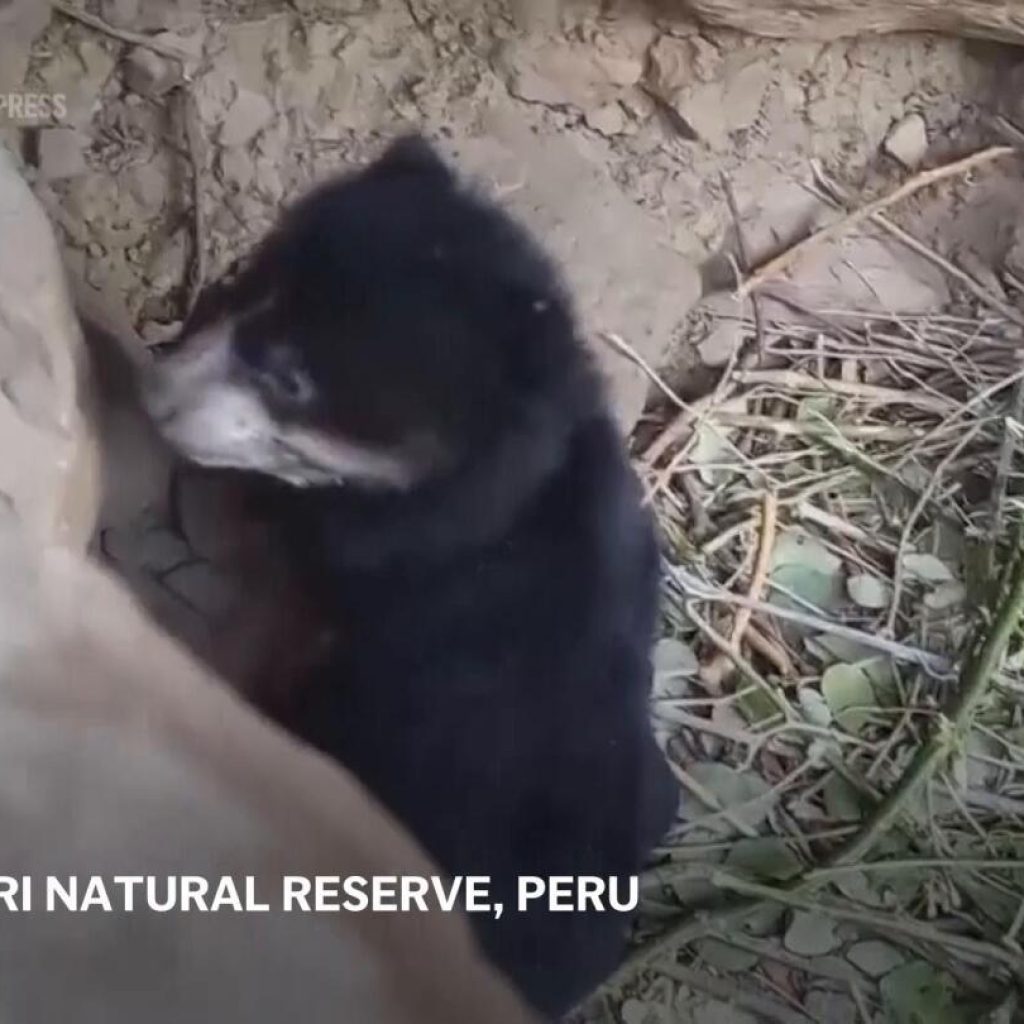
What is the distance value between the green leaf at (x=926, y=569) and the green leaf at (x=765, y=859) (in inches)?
5.7

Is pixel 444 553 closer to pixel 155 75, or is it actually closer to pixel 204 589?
pixel 204 589

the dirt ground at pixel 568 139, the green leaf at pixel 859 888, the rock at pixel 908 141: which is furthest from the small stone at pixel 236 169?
the green leaf at pixel 859 888

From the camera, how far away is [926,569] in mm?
798

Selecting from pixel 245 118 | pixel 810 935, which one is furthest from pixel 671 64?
pixel 810 935

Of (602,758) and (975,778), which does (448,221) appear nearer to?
(602,758)

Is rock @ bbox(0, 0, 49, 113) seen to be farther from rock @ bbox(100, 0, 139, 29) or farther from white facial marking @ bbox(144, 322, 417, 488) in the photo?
white facial marking @ bbox(144, 322, 417, 488)

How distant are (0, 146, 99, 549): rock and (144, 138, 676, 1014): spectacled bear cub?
0.04 m

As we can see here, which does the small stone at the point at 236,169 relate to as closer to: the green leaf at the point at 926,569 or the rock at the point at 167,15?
the rock at the point at 167,15

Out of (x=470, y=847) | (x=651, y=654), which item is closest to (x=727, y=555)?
(x=651, y=654)

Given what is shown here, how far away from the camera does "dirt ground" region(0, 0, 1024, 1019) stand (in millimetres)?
792

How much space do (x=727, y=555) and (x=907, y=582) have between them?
0.29ft

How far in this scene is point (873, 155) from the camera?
85 cm

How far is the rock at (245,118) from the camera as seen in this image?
80 centimetres

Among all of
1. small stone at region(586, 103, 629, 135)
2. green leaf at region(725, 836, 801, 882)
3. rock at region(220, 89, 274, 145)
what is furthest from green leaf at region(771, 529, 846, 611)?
rock at region(220, 89, 274, 145)
